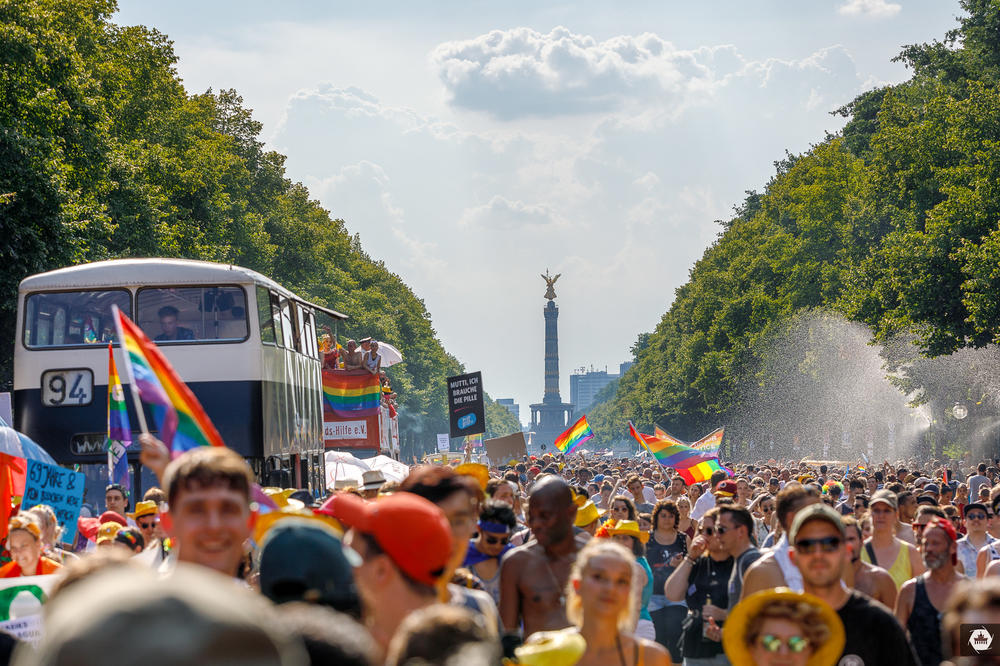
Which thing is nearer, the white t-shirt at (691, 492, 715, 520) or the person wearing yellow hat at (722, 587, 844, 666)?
the person wearing yellow hat at (722, 587, 844, 666)

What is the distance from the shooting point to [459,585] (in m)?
5.90

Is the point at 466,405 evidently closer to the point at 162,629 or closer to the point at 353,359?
the point at 353,359

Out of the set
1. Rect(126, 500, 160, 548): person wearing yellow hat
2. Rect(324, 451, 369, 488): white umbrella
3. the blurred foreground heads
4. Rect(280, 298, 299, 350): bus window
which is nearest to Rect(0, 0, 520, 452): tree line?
Rect(324, 451, 369, 488): white umbrella

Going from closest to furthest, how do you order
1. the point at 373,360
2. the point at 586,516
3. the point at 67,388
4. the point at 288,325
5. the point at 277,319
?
the point at 586,516, the point at 67,388, the point at 277,319, the point at 288,325, the point at 373,360

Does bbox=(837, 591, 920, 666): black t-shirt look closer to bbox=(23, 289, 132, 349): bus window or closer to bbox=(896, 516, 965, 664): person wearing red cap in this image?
bbox=(896, 516, 965, 664): person wearing red cap

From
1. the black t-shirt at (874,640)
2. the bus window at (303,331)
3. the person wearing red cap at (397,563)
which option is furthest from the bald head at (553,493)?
the bus window at (303,331)

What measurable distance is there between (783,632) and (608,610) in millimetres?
658

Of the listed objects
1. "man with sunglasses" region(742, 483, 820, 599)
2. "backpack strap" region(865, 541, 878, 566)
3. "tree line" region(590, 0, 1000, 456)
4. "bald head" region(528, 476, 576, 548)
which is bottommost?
"backpack strap" region(865, 541, 878, 566)

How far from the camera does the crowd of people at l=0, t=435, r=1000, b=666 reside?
57.4 inches

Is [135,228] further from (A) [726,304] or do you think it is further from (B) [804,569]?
(A) [726,304]

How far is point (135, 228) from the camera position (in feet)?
120

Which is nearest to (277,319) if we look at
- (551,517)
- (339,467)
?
(339,467)

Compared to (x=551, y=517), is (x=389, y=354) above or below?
above

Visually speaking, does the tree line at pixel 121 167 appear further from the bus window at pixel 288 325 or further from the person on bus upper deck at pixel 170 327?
the person on bus upper deck at pixel 170 327
